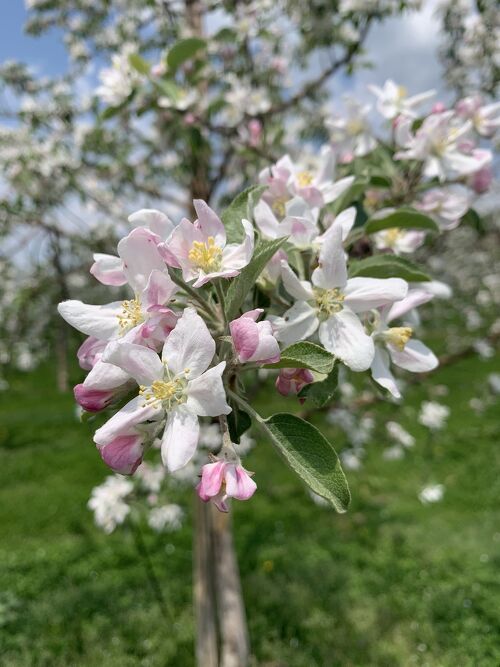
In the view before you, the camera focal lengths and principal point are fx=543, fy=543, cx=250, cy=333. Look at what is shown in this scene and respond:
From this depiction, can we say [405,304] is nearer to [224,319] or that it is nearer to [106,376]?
[224,319]

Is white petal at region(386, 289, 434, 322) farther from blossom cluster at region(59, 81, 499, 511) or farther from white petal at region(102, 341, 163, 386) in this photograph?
white petal at region(102, 341, 163, 386)

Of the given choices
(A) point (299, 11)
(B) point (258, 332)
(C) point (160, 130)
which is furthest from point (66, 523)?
(B) point (258, 332)

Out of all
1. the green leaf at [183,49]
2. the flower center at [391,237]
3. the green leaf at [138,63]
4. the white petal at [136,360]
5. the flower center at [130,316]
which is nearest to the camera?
the white petal at [136,360]

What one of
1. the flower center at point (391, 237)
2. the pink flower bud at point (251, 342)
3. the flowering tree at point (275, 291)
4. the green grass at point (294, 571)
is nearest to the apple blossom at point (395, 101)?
the flowering tree at point (275, 291)

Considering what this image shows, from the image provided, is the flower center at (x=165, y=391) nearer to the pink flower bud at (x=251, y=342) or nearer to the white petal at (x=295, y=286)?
the pink flower bud at (x=251, y=342)

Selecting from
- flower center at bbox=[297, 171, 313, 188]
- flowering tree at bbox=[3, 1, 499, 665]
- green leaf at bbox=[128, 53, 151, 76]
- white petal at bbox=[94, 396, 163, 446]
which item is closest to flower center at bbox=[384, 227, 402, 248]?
flowering tree at bbox=[3, 1, 499, 665]

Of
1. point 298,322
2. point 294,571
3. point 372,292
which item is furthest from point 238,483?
point 294,571
